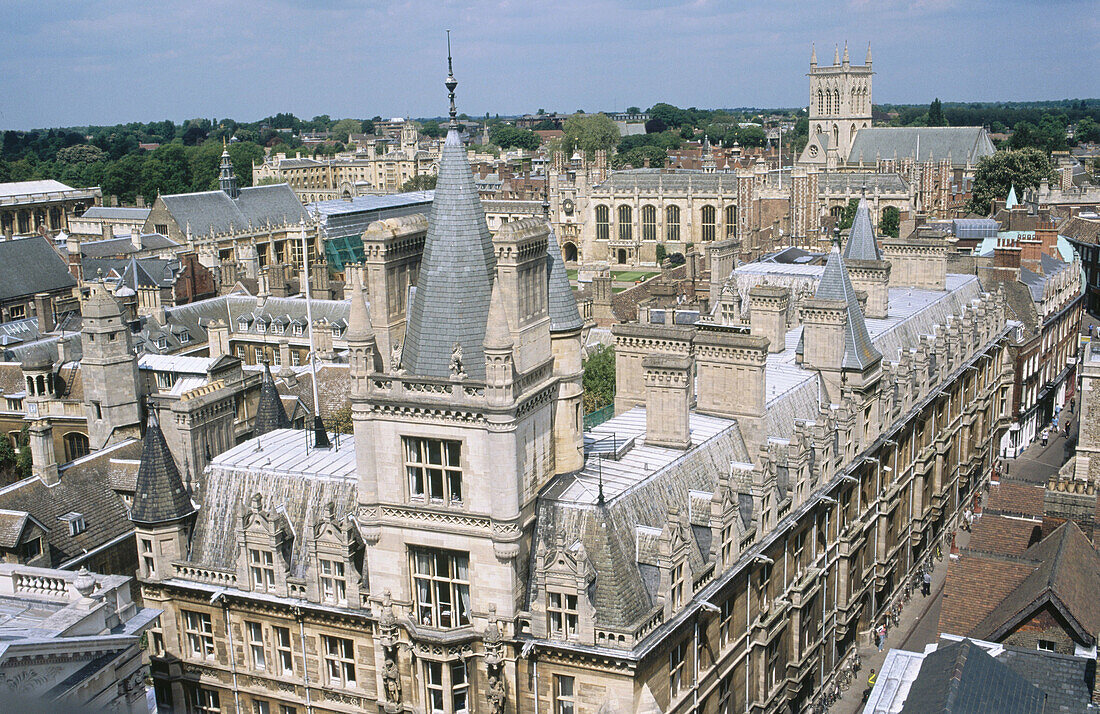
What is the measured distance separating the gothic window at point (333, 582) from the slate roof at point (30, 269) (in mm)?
77099

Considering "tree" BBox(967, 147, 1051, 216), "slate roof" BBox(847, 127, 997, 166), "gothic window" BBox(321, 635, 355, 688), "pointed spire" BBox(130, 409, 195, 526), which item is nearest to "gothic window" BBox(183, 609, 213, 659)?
"pointed spire" BBox(130, 409, 195, 526)

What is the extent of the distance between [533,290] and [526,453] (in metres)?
4.46

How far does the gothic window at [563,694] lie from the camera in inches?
1047

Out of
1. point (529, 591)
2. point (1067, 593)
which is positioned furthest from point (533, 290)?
point (1067, 593)

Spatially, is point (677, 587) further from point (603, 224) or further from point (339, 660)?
point (603, 224)

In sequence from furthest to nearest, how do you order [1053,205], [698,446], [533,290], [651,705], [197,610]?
[1053,205] → [698,446] → [197,610] → [533,290] → [651,705]

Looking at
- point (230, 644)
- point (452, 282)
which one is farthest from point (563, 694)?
point (452, 282)

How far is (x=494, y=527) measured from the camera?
2653 centimetres

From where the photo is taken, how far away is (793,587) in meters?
34.9

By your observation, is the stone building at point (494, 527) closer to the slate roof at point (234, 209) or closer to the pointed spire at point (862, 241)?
the pointed spire at point (862, 241)

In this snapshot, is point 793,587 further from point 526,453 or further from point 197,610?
point 197,610

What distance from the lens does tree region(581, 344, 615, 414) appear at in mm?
57938

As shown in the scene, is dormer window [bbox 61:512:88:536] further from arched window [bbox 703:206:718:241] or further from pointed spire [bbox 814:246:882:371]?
arched window [bbox 703:206:718:241]

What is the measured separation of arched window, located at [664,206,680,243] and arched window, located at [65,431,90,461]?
109m
